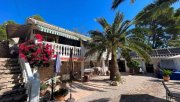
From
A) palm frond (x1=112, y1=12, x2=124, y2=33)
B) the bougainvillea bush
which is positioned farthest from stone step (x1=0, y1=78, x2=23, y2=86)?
palm frond (x1=112, y1=12, x2=124, y2=33)

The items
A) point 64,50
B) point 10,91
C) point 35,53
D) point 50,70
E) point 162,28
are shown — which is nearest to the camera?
point 10,91

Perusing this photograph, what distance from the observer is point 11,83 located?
34.2 feet

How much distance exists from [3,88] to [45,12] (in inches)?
1261

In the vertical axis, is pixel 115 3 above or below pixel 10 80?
above

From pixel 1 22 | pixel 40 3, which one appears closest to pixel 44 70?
pixel 40 3

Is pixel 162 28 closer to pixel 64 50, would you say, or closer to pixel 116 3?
pixel 116 3

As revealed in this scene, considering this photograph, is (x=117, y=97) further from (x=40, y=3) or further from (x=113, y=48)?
(x=40, y=3)

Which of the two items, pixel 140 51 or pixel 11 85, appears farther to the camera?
pixel 140 51

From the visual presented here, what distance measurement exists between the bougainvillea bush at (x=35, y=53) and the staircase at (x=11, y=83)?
139 cm

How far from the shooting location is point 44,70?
17.9 metres

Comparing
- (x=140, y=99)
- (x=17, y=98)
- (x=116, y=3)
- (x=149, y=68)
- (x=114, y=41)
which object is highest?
(x=116, y=3)

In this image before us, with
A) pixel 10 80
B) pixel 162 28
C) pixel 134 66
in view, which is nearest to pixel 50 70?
pixel 10 80

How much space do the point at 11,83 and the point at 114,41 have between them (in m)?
12.2

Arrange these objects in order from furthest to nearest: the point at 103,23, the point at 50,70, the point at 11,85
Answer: the point at 103,23 → the point at 50,70 → the point at 11,85
